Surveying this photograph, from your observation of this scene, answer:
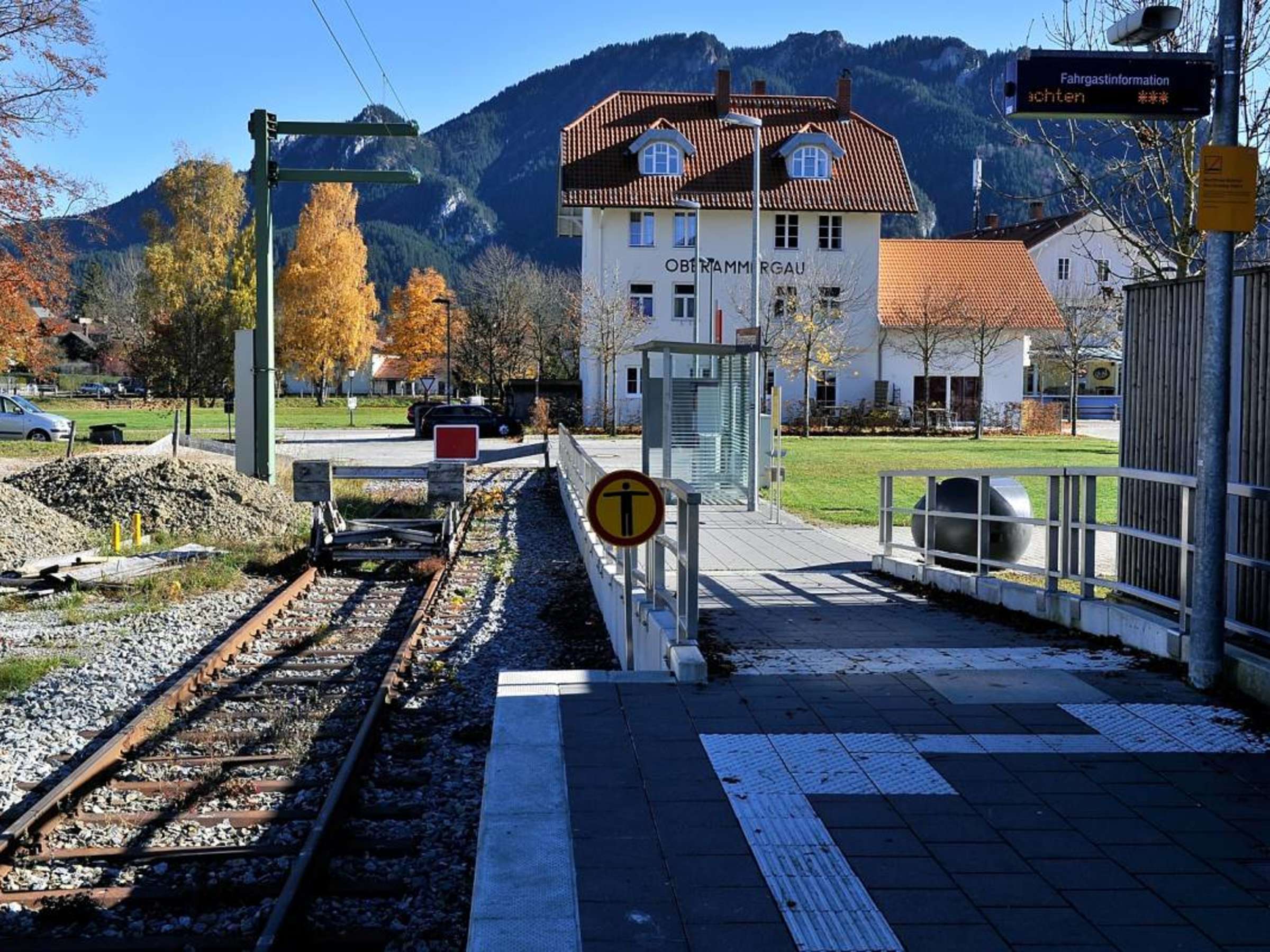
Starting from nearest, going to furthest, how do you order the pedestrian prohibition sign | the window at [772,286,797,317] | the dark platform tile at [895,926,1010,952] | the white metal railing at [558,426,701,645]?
1. the dark platform tile at [895,926,1010,952]
2. the white metal railing at [558,426,701,645]
3. the pedestrian prohibition sign
4. the window at [772,286,797,317]

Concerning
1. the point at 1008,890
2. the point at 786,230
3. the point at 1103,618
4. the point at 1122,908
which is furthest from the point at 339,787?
the point at 786,230

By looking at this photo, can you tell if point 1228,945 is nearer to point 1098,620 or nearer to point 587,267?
point 1098,620

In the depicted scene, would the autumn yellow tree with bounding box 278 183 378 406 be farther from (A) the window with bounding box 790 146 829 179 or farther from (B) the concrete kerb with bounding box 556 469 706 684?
(B) the concrete kerb with bounding box 556 469 706 684

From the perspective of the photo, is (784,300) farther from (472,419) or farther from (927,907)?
(927,907)

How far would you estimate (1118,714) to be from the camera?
688cm

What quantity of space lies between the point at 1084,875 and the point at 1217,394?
3539 mm

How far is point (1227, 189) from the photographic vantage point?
23.0 ft

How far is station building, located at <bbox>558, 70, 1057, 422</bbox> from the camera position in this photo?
55719mm

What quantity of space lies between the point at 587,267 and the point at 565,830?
5265cm

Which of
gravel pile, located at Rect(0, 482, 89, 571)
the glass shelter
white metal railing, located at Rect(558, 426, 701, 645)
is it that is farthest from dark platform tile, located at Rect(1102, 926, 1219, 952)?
the glass shelter

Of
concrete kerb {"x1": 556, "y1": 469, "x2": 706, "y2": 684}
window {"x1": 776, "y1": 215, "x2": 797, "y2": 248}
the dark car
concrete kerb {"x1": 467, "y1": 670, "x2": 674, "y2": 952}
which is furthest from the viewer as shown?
window {"x1": 776, "y1": 215, "x2": 797, "y2": 248}

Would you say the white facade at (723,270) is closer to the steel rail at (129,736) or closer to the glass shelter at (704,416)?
the glass shelter at (704,416)

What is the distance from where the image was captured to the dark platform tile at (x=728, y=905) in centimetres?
417

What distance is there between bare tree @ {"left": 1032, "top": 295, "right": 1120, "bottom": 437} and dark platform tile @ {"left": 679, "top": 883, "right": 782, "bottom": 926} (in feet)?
178
